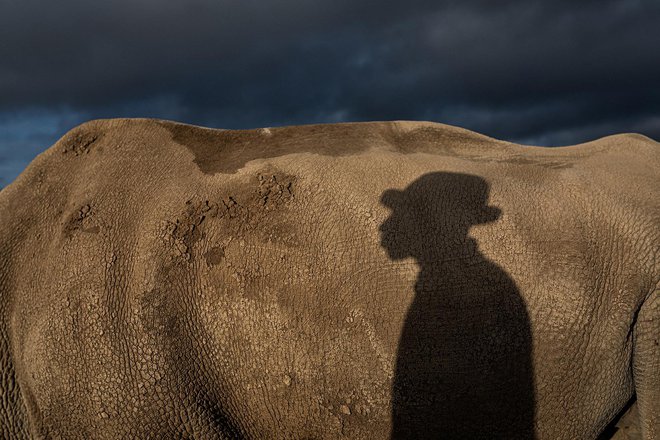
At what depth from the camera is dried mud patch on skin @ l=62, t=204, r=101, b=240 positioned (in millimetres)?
4160

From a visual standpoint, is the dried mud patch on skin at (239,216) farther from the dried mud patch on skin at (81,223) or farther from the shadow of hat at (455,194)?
the shadow of hat at (455,194)

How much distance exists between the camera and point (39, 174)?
15.3 ft

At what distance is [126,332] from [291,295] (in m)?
1.24

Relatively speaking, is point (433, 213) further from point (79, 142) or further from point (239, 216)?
point (79, 142)

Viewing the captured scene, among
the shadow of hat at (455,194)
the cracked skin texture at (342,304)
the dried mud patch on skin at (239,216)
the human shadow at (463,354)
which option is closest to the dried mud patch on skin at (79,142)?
the cracked skin texture at (342,304)

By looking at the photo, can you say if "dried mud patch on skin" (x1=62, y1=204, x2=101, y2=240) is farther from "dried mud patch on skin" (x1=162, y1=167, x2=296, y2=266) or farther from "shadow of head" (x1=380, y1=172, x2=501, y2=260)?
"shadow of head" (x1=380, y1=172, x2=501, y2=260)

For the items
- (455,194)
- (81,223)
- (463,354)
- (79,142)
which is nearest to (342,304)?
(463,354)

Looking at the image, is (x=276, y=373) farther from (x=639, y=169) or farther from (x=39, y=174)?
(x=639, y=169)

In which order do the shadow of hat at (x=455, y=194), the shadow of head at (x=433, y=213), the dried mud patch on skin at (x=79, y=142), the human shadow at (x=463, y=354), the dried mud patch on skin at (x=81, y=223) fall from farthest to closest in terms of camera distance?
1. the dried mud patch on skin at (x=79, y=142)
2. the dried mud patch on skin at (x=81, y=223)
3. the shadow of hat at (x=455, y=194)
4. the shadow of head at (x=433, y=213)
5. the human shadow at (x=463, y=354)

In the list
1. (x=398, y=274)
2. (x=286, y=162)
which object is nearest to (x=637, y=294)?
(x=398, y=274)

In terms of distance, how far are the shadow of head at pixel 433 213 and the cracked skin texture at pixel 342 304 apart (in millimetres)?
14

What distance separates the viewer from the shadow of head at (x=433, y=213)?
373cm

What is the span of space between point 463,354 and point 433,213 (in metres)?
1.01

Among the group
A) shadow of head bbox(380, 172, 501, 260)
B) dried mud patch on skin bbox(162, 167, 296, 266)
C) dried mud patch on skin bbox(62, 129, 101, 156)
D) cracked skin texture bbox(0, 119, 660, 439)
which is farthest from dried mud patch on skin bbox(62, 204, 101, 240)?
shadow of head bbox(380, 172, 501, 260)
